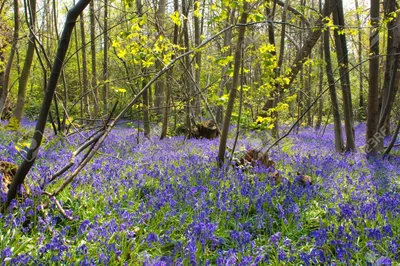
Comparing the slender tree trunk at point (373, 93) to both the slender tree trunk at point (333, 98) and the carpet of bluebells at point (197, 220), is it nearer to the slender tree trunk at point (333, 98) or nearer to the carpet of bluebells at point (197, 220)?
the slender tree trunk at point (333, 98)

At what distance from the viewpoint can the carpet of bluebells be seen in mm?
2613

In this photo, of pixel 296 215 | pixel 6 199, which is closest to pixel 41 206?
pixel 6 199

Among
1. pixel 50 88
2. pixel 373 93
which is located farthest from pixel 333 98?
pixel 50 88

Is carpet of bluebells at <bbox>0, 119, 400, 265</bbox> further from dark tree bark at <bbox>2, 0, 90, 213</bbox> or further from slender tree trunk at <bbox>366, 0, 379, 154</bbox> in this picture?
slender tree trunk at <bbox>366, 0, 379, 154</bbox>

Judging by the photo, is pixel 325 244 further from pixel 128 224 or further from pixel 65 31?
pixel 65 31

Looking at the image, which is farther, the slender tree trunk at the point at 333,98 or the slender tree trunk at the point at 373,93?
the slender tree trunk at the point at 333,98

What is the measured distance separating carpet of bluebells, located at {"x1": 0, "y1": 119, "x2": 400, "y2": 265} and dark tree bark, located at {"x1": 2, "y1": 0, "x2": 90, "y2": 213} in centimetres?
26

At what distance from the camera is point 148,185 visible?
177 inches

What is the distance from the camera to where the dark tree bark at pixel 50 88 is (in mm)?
2357

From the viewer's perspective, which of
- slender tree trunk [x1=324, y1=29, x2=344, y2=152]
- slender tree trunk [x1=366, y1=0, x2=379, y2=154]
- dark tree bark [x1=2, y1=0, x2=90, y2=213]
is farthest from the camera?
slender tree trunk [x1=324, y1=29, x2=344, y2=152]

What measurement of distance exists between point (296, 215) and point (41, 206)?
2.49m

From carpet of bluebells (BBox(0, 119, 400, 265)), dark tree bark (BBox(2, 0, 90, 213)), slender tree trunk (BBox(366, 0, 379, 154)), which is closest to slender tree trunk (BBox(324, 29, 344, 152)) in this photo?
slender tree trunk (BBox(366, 0, 379, 154))

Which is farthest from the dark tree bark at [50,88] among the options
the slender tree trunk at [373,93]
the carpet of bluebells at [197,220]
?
the slender tree trunk at [373,93]

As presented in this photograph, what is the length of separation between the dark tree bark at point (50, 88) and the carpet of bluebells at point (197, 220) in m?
0.26
